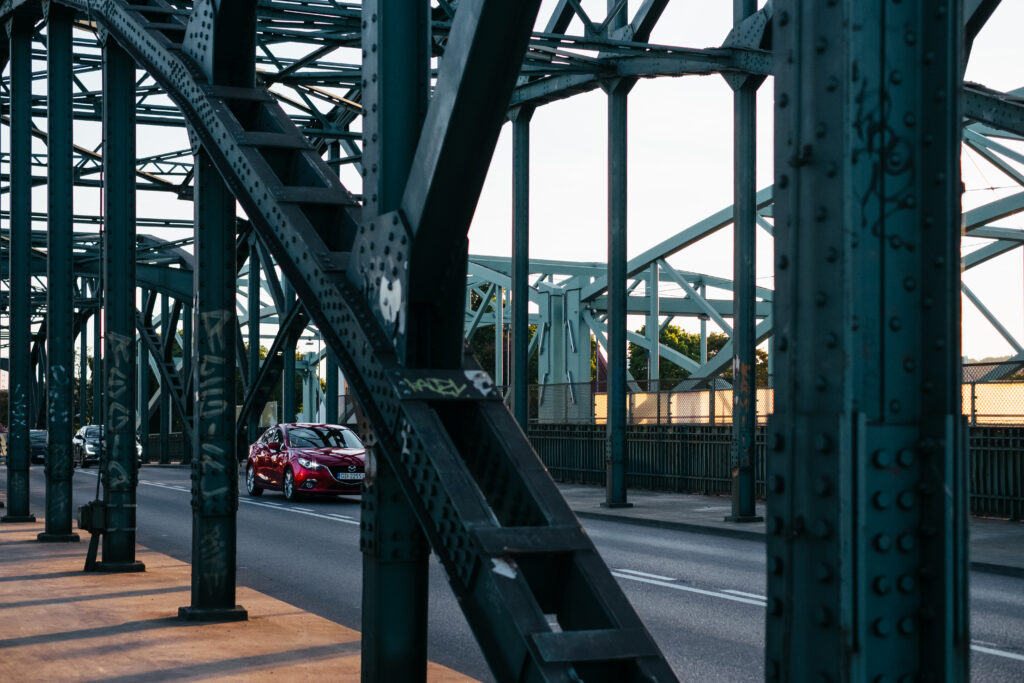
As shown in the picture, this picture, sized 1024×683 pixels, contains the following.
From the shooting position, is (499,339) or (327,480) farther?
(499,339)

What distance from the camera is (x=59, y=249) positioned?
15.5 metres

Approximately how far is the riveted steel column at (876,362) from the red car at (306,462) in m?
21.3

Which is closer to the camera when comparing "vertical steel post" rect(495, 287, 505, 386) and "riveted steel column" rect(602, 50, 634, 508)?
"riveted steel column" rect(602, 50, 634, 508)

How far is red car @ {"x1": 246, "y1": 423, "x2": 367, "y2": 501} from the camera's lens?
2498 cm

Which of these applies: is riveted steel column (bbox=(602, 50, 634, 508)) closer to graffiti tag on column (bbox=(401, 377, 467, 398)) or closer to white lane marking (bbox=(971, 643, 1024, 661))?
white lane marking (bbox=(971, 643, 1024, 661))

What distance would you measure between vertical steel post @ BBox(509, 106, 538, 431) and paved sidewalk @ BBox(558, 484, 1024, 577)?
2.42 m

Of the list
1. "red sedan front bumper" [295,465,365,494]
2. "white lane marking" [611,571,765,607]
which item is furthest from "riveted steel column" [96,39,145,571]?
"red sedan front bumper" [295,465,365,494]

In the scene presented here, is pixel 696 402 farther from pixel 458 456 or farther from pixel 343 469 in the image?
pixel 458 456

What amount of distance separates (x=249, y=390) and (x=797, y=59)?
5563 mm

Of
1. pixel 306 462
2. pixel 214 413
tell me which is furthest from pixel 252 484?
pixel 214 413

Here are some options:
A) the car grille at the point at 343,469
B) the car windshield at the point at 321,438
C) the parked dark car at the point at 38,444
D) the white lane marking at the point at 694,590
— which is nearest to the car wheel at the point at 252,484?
the car windshield at the point at 321,438

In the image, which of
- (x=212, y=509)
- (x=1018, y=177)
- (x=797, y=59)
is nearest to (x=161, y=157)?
(x=1018, y=177)

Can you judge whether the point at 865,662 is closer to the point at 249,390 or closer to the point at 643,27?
the point at 249,390

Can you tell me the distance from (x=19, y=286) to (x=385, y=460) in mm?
13362
